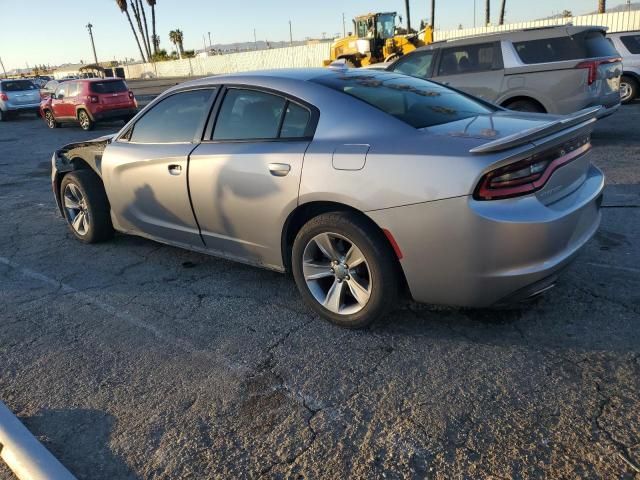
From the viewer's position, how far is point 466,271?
9.16 ft

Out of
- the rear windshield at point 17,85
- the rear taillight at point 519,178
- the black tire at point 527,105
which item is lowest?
the black tire at point 527,105

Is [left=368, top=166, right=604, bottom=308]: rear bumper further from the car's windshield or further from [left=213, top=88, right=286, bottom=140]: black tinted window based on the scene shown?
[left=213, top=88, right=286, bottom=140]: black tinted window

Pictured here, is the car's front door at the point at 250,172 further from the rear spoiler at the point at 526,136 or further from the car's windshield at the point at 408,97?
the rear spoiler at the point at 526,136

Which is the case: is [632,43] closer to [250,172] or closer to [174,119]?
[174,119]

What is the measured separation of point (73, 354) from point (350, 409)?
5.84 feet

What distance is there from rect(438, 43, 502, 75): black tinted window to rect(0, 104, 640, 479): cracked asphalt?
5448 mm

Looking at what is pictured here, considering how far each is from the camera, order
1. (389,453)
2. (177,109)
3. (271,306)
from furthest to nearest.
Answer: (177,109)
(271,306)
(389,453)

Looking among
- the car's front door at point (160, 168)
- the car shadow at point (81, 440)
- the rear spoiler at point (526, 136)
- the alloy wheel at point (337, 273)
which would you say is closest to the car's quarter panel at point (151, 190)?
the car's front door at point (160, 168)

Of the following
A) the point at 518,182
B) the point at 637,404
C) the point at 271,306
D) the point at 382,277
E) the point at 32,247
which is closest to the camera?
the point at 637,404

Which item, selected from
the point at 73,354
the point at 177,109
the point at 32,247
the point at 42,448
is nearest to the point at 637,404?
the point at 42,448

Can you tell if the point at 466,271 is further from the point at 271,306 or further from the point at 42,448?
the point at 42,448

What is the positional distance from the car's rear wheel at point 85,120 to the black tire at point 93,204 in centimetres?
1354

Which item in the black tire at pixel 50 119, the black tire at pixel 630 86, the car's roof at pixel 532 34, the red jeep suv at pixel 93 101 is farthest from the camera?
the black tire at pixel 50 119

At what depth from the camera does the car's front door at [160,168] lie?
403cm
